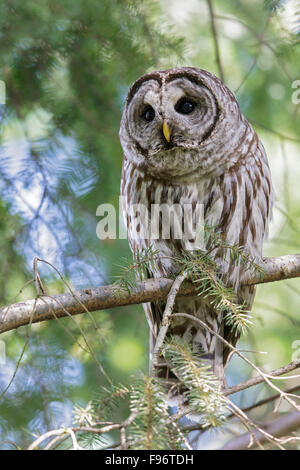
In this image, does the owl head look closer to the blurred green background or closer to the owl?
the owl

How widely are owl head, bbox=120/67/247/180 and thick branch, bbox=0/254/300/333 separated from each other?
64 cm

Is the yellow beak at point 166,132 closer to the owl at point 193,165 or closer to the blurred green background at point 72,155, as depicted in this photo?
the owl at point 193,165

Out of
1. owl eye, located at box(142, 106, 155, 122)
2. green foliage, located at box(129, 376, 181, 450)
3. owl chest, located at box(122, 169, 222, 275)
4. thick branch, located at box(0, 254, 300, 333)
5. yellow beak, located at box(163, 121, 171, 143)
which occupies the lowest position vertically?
green foliage, located at box(129, 376, 181, 450)

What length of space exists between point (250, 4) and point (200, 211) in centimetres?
145

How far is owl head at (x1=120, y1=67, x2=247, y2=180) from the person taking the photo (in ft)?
9.04

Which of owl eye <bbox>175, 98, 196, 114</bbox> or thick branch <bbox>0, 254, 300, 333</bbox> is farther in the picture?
owl eye <bbox>175, 98, 196, 114</bbox>

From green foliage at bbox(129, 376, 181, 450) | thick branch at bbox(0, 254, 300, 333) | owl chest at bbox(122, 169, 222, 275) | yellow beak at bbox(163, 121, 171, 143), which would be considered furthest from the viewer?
owl chest at bbox(122, 169, 222, 275)

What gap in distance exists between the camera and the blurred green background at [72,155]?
115 inches

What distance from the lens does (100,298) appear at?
2.02 m

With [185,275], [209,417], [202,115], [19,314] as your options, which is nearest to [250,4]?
[202,115]

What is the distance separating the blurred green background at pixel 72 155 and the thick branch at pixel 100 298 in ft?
1.88

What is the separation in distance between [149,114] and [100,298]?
1214mm

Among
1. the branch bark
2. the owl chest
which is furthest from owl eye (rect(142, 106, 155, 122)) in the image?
the branch bark

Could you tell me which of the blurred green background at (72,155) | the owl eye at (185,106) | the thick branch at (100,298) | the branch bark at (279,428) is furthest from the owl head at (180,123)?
the branch bark at (279,428)
